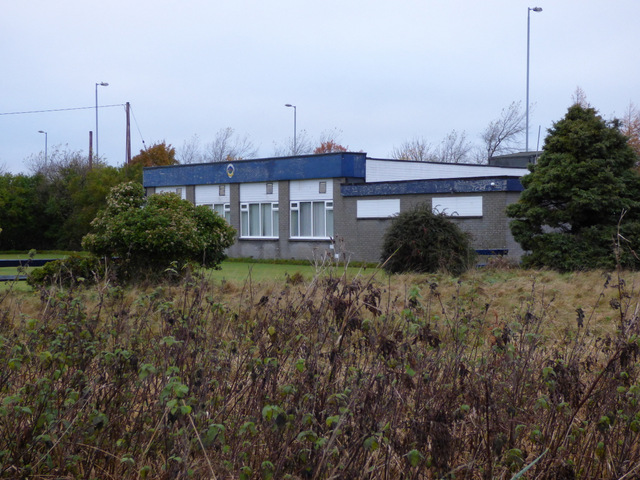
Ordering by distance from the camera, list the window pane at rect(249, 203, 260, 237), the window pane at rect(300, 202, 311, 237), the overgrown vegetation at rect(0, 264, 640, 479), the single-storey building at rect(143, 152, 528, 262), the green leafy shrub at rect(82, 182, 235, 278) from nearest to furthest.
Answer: the overgrown vegetation at rect(0, 264, 640, 479), the green leafy shrub at rect(82, 182, 235, 278), the single-storey building at rect(143, 152, 528, 262), the window pane at rect(300, 202, 311, 237), the window pane at rect(249, 203, 260, 237)

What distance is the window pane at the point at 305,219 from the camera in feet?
109

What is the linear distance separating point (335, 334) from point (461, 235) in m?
15.0

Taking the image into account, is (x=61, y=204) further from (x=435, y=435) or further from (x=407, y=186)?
(x=435, y=435)

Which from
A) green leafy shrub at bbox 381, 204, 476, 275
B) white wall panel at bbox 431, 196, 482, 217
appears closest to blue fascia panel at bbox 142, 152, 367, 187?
white wall panel at bbox 431, 196, 482, 217

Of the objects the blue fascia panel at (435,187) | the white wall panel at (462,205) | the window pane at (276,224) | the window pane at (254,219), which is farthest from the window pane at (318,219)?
the white wall panel at (462,205)

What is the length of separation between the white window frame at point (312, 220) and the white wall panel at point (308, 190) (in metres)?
0.17

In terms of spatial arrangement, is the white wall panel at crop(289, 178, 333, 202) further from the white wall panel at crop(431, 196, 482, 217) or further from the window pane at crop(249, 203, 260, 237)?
the white wall panel at crop(431, 196, 482, 217)

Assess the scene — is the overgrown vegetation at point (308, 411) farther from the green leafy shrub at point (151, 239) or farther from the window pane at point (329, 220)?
the window pane at point (329, 220)

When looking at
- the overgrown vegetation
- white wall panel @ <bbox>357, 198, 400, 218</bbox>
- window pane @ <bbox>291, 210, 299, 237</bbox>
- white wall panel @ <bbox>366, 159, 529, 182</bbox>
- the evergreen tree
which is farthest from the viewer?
window pane @ <bbox>291, 210, 299, 237</bbox>

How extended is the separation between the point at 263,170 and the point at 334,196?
4554 millimetres

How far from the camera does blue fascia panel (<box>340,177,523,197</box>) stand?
26.1 metres

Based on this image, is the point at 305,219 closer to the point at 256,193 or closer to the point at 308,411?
the point at 256,193

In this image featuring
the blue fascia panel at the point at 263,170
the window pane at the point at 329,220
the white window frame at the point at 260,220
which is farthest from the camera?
the white window frame at the point at 260,220

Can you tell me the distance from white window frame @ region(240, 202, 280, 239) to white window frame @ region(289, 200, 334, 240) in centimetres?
96
